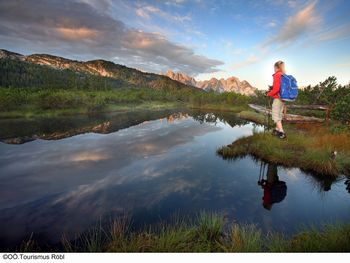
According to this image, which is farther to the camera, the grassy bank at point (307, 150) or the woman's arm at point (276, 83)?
the grassy bank at point (307, 150)

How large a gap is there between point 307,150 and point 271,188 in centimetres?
341

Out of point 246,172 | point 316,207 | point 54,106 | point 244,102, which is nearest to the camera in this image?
point 316,207

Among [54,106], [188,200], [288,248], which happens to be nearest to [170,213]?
[188,200]

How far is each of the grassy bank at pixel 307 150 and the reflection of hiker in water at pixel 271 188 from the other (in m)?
1.21

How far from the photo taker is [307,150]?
30.9 feet

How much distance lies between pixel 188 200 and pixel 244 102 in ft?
187

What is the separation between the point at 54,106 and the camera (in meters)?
36.8

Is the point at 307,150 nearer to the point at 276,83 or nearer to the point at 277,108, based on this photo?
the point at 277,108

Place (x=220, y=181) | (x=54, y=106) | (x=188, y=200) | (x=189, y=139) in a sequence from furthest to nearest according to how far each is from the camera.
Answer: (x=54, y=106), (x=189, y=139), (x=220, y=181), (x=188, y=200)

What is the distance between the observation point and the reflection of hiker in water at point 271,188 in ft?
20.3

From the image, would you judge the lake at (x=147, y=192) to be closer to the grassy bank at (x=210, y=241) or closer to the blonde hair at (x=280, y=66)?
the grassy bank at (x=210, y=241)

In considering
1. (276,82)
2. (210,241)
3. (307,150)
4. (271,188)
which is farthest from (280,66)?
(307,150)

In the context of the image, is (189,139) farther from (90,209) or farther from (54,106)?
Answer: (54,106)

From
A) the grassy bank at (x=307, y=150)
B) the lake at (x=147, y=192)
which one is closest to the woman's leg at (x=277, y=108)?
the lake at (x=147, y=192)
